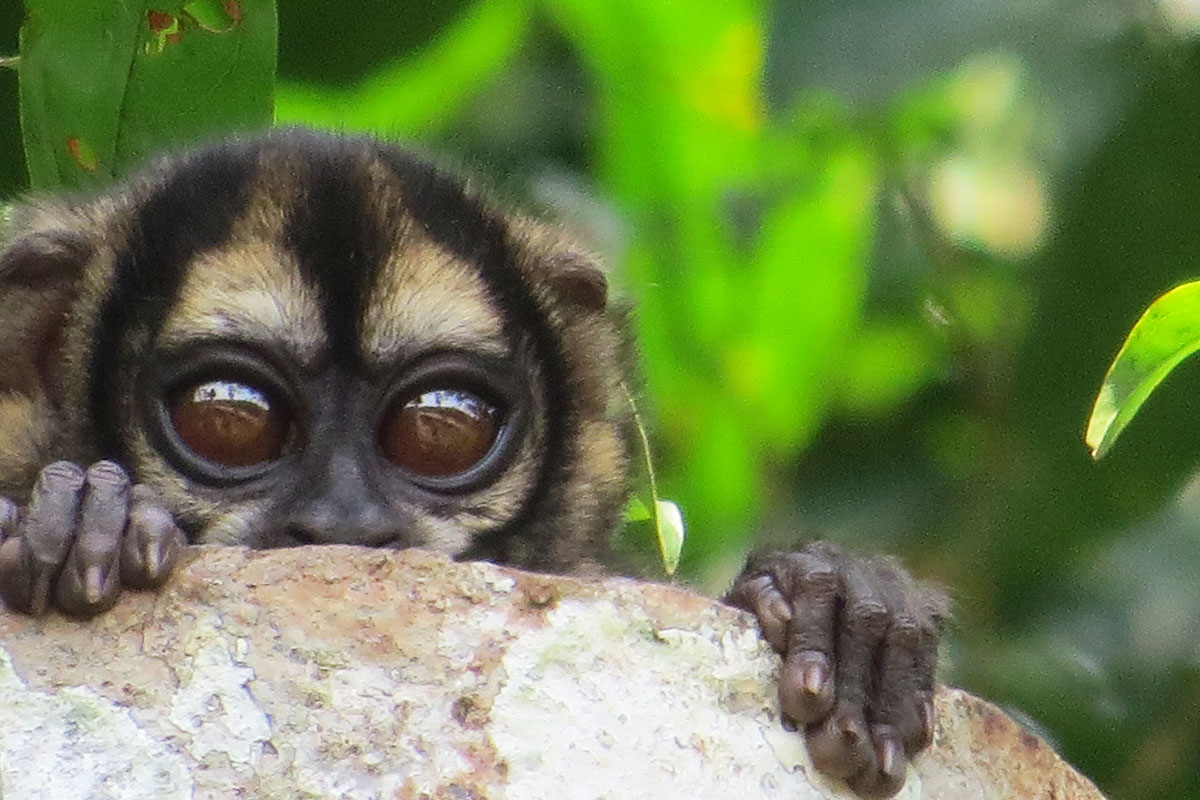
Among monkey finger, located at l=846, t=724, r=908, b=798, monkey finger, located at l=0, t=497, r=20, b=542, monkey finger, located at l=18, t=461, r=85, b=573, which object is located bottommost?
monkey finger, located at l=846, t=724, r=908, b=798

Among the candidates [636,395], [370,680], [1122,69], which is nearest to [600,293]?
[636,395]

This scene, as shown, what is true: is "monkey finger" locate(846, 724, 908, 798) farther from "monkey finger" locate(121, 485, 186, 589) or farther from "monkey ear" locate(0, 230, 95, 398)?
"monkey ear" locate(0, 230, 95, 398)

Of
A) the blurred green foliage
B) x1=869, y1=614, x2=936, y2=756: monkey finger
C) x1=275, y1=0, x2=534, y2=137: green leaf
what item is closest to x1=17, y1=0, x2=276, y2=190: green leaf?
the blurred green foliage

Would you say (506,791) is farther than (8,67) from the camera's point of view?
No

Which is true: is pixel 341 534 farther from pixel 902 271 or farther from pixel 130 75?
pixel 902 271

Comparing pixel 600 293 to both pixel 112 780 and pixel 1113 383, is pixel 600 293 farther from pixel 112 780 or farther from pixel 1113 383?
pixel 112 780

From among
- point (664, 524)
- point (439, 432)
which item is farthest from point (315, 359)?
point (664, 524)
